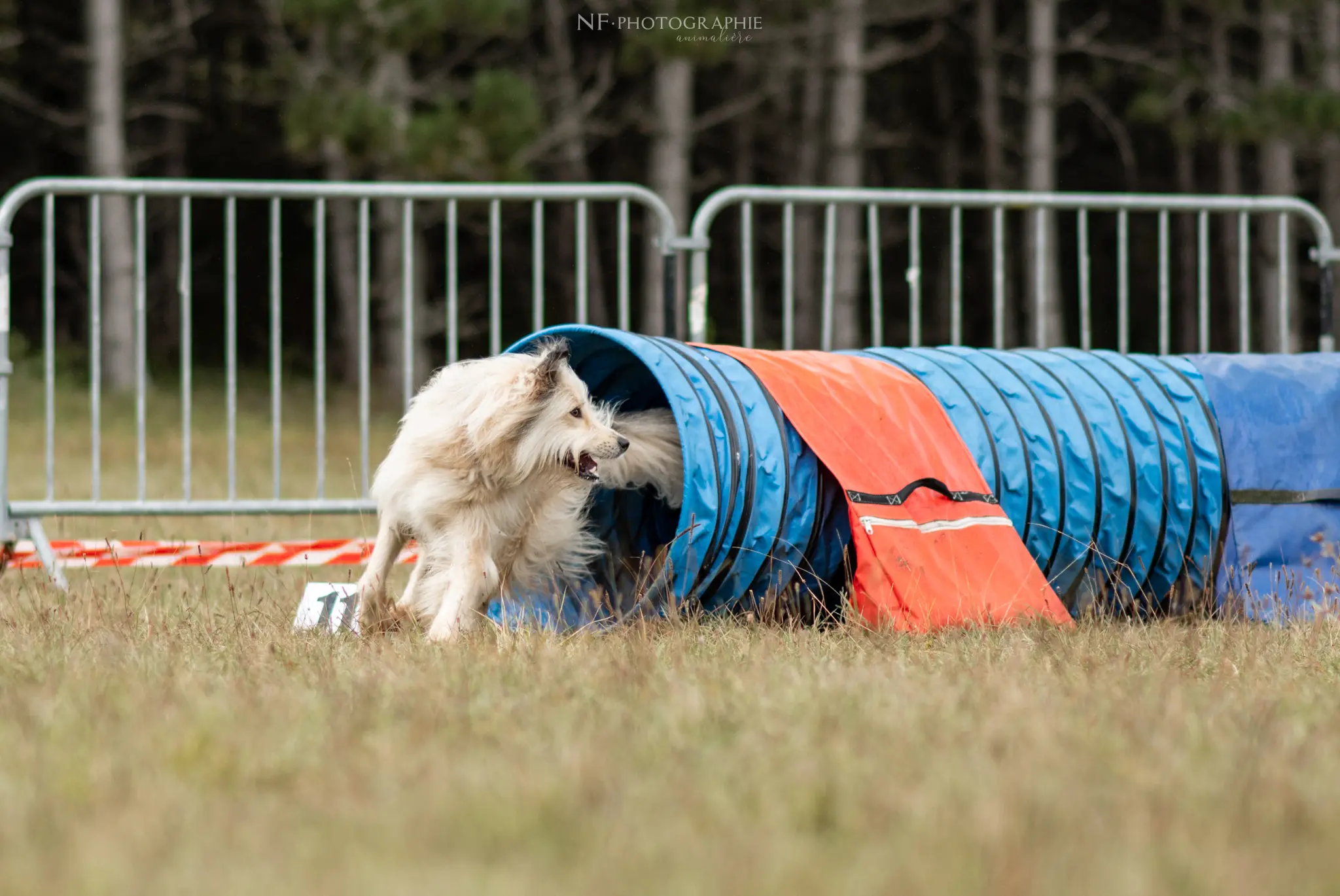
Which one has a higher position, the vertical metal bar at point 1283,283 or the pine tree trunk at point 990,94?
the pine tree trunk at point 990,94

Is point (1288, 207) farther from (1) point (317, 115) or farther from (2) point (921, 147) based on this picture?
(2) point (921, 147)

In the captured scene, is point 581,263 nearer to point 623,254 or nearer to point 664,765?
point 623,254

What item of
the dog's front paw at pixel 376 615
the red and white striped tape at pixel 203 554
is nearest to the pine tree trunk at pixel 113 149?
the red and white striped tape at pixel 203 554

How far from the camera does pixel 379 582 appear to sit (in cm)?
524

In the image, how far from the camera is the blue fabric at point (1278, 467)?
580cm

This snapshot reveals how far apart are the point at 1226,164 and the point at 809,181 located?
6552mm

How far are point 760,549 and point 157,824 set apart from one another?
2854 millimetres

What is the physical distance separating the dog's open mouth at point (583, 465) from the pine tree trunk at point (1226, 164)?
16001 millimetres

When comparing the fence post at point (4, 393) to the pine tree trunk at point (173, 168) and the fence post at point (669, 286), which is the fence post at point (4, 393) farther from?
the pine tree trunk at point (173, 168)

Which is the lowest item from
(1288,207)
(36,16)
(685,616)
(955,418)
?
(685,616)

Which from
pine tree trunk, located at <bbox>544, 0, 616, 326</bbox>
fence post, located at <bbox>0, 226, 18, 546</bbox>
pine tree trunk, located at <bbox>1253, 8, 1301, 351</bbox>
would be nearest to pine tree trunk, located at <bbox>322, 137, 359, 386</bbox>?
pine tree trunk, located at <bbox>544, 0, 616, 326</bbox>

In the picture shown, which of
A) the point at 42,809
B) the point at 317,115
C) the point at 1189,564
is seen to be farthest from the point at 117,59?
the point at 42,809

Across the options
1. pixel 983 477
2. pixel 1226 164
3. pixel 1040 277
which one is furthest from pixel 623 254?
pixel 1226 164

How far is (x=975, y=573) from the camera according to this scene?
206 inches
